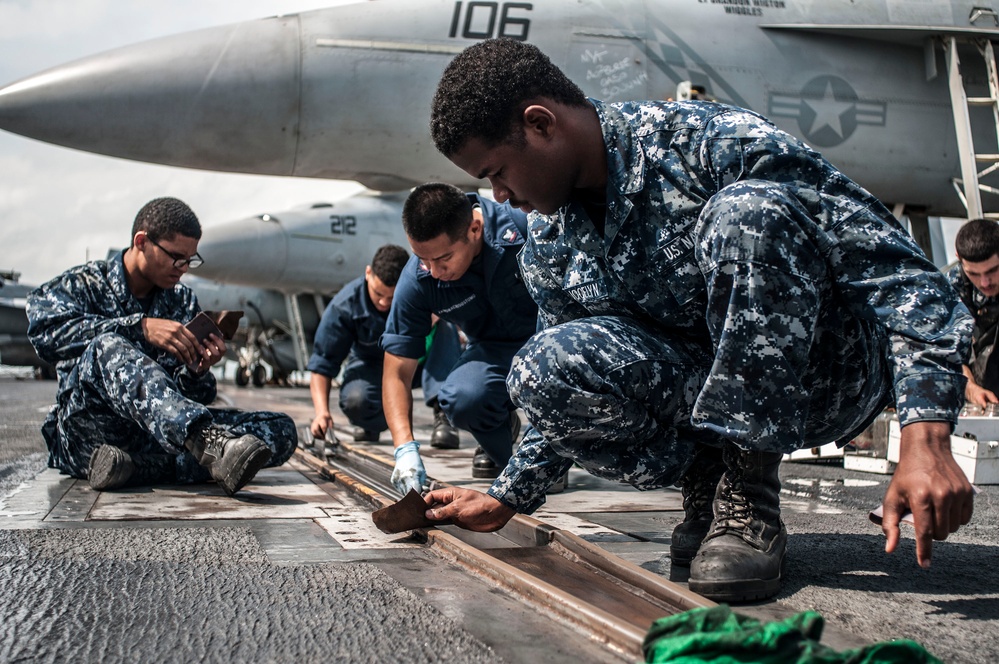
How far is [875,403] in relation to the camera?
6.34ft

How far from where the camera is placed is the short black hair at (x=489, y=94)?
1.80 m

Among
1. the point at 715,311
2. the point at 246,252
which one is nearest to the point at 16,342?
the point at 246,252

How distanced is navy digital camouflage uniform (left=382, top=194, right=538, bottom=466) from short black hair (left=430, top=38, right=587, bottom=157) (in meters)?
1.41

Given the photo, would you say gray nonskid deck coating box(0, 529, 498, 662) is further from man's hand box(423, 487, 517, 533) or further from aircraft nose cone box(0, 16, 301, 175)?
aircraft nose cone box(0, 16, 301, 175)

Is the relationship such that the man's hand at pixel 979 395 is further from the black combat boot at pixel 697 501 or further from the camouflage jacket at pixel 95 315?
the camouflage jacket at pixel 95 315

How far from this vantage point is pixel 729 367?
5.38ft

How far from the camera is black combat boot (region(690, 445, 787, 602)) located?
1619mm

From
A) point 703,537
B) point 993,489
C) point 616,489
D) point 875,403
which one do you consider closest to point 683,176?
point 875,403

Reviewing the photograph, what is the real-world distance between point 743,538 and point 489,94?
38.1 inches

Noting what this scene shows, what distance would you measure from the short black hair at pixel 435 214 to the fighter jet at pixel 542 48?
264 cm

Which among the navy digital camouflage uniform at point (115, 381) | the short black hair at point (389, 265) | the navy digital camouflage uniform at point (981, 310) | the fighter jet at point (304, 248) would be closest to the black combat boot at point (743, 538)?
the navy digital camouflage uniform at point (115, 381)

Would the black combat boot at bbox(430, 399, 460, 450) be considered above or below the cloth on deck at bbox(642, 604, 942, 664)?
above

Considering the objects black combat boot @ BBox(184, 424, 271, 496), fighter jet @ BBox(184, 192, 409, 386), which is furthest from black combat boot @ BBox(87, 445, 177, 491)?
fighter jet @ BBox(184, 192, 409, 386)

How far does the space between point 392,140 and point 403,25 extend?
2.26 feet
